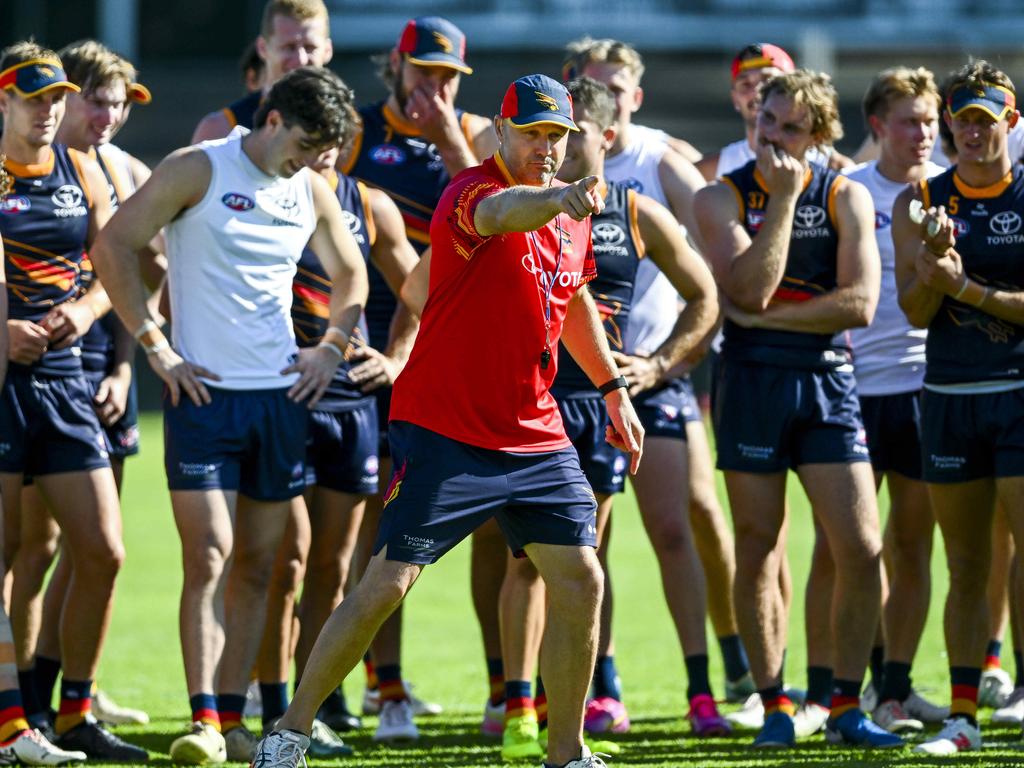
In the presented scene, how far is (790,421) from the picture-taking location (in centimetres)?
651

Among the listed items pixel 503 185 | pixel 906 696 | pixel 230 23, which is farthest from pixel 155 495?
pixel 503 185

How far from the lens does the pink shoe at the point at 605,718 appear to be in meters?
7.01

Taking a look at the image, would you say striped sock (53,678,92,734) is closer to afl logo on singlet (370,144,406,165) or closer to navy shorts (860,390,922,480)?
afl logo on singlet (370,144,406,165)

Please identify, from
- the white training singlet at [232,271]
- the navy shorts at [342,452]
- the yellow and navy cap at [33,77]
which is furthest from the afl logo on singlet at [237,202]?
the navy shorts at [342,452]

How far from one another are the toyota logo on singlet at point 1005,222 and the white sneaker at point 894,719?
1.97 meters

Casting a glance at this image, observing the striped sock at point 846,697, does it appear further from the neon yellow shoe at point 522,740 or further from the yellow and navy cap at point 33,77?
the yellow and navy cap at point 33,77

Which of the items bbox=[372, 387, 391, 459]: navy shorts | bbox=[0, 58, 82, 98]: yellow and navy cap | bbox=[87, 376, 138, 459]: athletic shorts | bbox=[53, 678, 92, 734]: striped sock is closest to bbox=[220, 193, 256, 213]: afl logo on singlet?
bbox=[0, 58, 82, 98]: yellow and navy cap

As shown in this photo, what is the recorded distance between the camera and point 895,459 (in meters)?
7.20

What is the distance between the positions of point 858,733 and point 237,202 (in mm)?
3055

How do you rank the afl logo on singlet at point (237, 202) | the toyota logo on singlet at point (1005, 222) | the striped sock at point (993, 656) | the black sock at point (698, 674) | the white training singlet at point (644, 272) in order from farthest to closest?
the striped sock at point (993, 656) → the white training singlet at point (644, 272) → the black sock at point (698, 674) → the toyota logo on singlet at point (1005, 222) → the afl logo on singlet at point (237, 202)

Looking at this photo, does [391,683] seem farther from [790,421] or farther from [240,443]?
[790,421]

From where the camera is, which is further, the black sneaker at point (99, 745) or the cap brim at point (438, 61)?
the cap brim at point (438, 61)

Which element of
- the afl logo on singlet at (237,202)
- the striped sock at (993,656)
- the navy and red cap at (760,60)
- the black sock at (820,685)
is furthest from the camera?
the navy and red cap at (760,60)

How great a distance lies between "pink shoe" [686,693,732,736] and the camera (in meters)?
6.80
